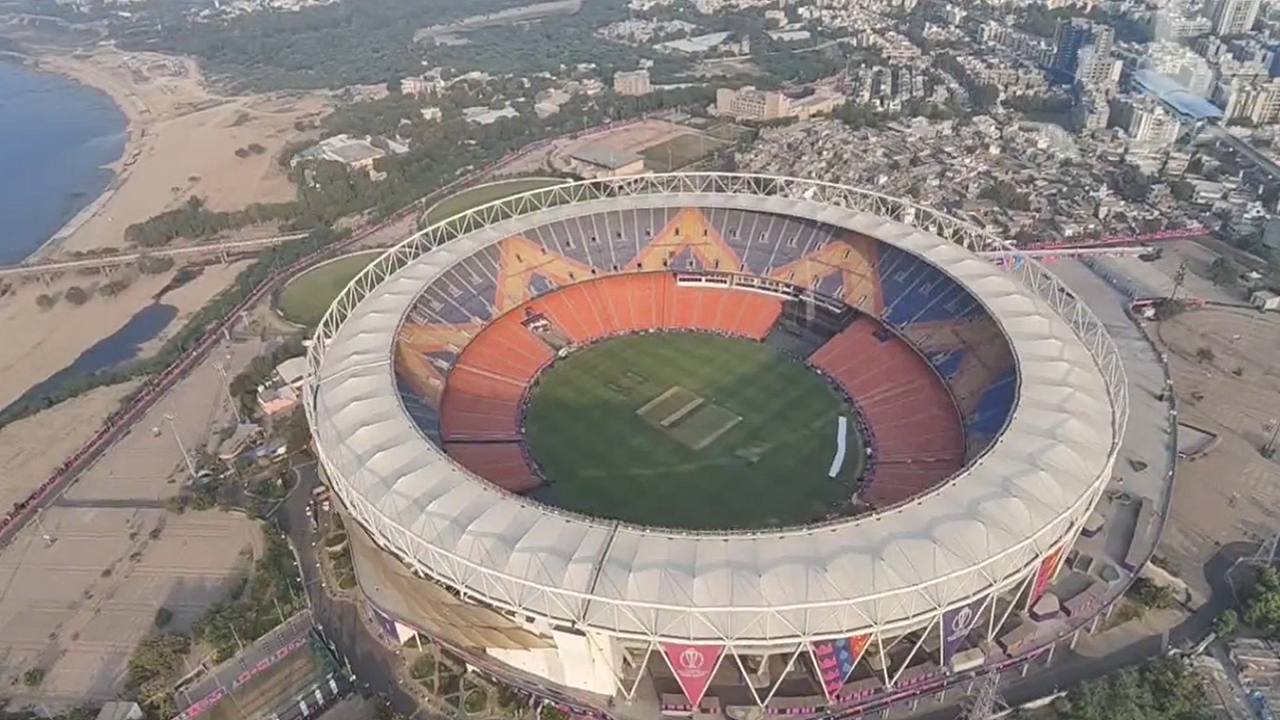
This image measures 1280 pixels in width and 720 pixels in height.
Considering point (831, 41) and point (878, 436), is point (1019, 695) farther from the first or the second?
point (831, 41)

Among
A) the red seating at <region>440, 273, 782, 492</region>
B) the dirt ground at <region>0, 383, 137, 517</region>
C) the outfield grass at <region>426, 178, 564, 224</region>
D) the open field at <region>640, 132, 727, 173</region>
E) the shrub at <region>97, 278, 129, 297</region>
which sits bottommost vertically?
the shrub at <region>97, 278, 129, 297</region>

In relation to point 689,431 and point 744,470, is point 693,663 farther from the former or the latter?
point 689,431

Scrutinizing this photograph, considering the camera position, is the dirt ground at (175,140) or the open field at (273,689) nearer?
the open field at (273,689)

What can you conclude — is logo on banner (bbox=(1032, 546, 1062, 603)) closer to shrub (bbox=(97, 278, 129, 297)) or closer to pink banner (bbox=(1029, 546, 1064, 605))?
pink banner (bbox=(1029, 546, 1064, 605))

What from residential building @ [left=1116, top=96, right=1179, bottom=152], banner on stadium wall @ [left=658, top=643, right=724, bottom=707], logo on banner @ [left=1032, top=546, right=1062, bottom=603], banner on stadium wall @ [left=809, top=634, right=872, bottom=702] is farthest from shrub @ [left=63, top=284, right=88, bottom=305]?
residential building @ [left=1116, top=96, right=1179, bottom=152]

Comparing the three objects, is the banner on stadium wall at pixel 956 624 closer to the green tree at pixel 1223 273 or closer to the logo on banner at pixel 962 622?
the logo on banner at pixel 962 622

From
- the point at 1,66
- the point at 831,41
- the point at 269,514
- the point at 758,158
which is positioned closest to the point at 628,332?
the point at 269,514

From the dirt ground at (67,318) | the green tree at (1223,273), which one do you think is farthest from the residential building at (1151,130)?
the dirt ground at (67,318)
